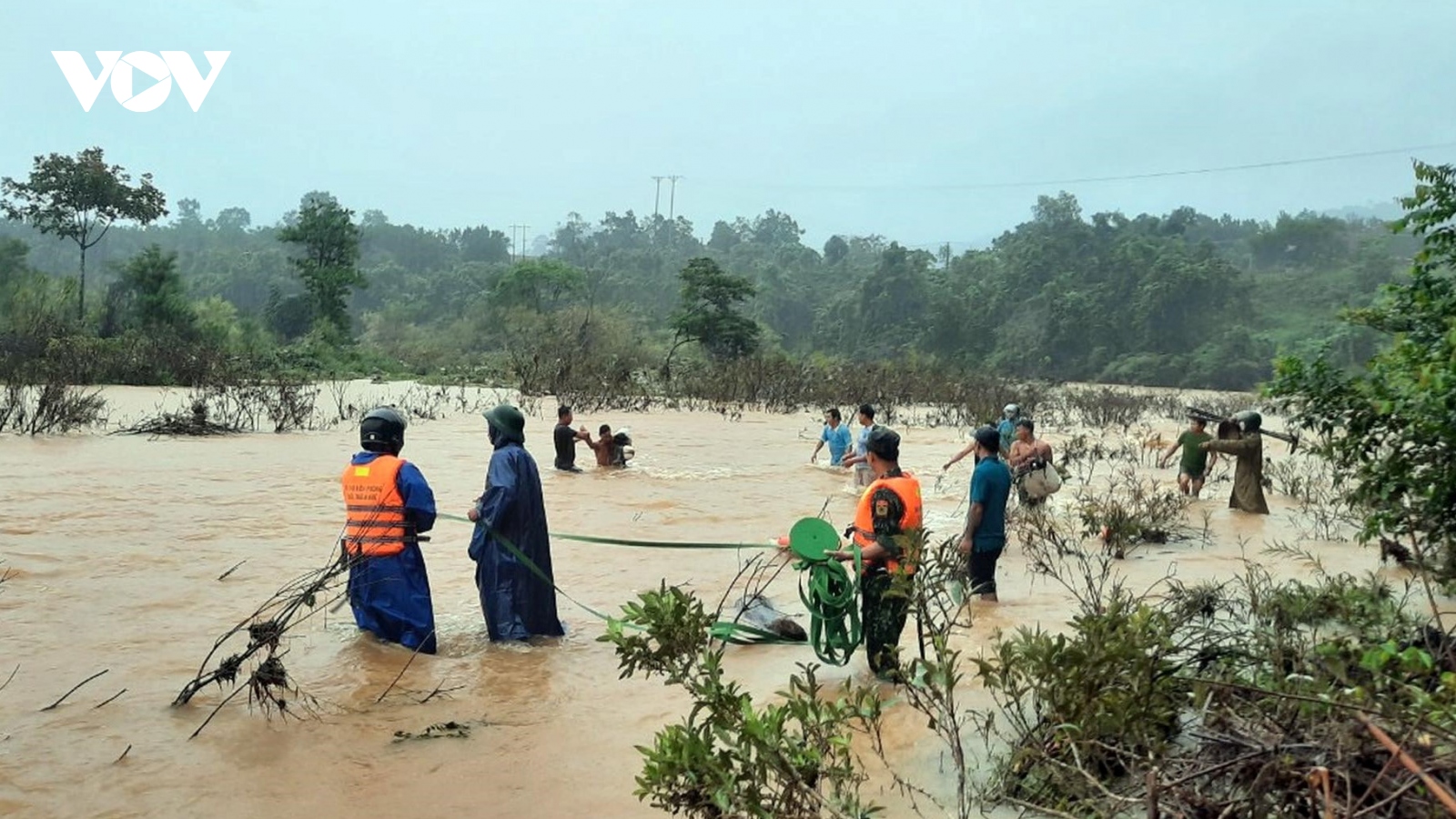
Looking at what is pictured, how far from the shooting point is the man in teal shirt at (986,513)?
23.2 feet

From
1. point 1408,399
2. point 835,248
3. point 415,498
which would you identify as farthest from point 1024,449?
point 835,248

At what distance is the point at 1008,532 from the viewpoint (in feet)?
34.4

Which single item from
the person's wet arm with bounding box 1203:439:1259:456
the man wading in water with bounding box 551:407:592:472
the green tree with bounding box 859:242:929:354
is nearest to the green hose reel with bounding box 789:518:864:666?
the person's wet arm with bounding box 1203:439:1259:456

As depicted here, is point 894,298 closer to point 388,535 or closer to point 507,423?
point 507,423

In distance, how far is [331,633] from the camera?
661 centimetres

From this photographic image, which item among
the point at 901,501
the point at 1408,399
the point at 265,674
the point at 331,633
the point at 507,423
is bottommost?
the point at 331,633

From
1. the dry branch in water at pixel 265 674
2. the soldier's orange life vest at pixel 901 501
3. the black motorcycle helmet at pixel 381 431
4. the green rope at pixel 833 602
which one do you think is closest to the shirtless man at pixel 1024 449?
the soldier's orange life vest at pixel 901 501

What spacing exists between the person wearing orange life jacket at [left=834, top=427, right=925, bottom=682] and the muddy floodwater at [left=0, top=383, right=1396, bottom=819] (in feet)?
1.36

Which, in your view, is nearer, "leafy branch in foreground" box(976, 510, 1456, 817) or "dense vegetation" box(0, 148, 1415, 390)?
"leafy branch in foreground" box(976, 510, 1456, 817)

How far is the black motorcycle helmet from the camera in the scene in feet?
19.9

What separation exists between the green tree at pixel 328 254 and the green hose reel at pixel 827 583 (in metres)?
33.6

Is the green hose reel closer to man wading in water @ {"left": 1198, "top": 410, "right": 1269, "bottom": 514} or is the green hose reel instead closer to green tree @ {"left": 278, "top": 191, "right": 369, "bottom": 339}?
man wading in water @ {"left": 1198, "top": 410, "right": 1269, "bottom": 514}

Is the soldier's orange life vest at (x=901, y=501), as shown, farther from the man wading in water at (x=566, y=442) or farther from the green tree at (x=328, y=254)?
the green tree at (x=328, y=254)

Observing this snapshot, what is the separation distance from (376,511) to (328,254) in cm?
3459
